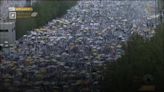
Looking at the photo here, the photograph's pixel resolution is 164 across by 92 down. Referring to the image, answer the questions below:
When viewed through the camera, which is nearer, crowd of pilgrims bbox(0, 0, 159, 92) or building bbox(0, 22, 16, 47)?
crowd of pilgrims bbox(0, 0, 159, 92)

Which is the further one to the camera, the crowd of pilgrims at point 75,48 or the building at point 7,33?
the building at point 7,33

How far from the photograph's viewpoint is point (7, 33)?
13.8 ft

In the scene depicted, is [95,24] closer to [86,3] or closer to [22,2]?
[86,3]

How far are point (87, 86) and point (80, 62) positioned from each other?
0.77ft

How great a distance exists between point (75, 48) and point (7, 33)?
57cm

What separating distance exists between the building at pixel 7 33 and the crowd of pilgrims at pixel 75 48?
0.20ft

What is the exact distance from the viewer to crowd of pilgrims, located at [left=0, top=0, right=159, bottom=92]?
406 centimetres

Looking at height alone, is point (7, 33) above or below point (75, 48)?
above

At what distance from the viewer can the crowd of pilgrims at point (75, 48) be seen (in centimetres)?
406

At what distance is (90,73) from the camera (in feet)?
13.5

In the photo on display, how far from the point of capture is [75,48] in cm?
425

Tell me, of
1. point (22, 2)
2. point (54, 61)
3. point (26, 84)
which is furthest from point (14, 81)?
point (22, 2)

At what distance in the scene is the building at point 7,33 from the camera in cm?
418

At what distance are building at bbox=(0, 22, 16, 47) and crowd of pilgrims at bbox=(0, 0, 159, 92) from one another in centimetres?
6
